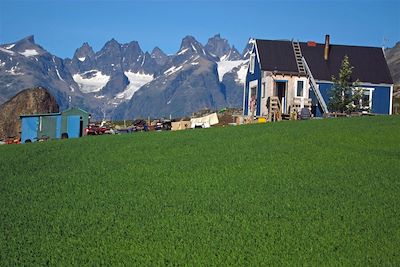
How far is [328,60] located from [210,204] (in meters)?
39.8

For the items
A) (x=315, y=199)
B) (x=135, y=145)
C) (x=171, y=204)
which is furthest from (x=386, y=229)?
(x=135, y=145)

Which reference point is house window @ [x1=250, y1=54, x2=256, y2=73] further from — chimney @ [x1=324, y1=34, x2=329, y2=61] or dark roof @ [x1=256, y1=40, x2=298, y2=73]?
chimney @ [x1=324, y1=34, x2=329, y2=61]

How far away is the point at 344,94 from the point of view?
1850 inches

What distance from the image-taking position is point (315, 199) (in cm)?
1514

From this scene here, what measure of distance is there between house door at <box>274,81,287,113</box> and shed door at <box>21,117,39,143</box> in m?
20.7

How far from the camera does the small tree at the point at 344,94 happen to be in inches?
1831

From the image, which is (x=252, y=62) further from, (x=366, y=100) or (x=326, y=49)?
(x=366, y=100)

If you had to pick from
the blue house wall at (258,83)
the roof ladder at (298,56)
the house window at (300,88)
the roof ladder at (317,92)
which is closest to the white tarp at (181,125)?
the blue house wall at (258,83)

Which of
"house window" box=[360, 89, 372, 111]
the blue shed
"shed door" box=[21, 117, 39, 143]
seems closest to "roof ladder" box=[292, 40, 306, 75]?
"house window" box=[360, 89, 372, 111]

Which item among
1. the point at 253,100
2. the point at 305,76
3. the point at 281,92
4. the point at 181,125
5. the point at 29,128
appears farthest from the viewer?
the point at 253,100

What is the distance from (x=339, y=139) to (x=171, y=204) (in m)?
13.0

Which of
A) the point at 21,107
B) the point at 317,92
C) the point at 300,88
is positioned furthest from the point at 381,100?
the point at 21,107

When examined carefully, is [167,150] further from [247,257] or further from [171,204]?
[247,257]

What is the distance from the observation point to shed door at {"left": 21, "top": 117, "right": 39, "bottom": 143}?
49.6m
